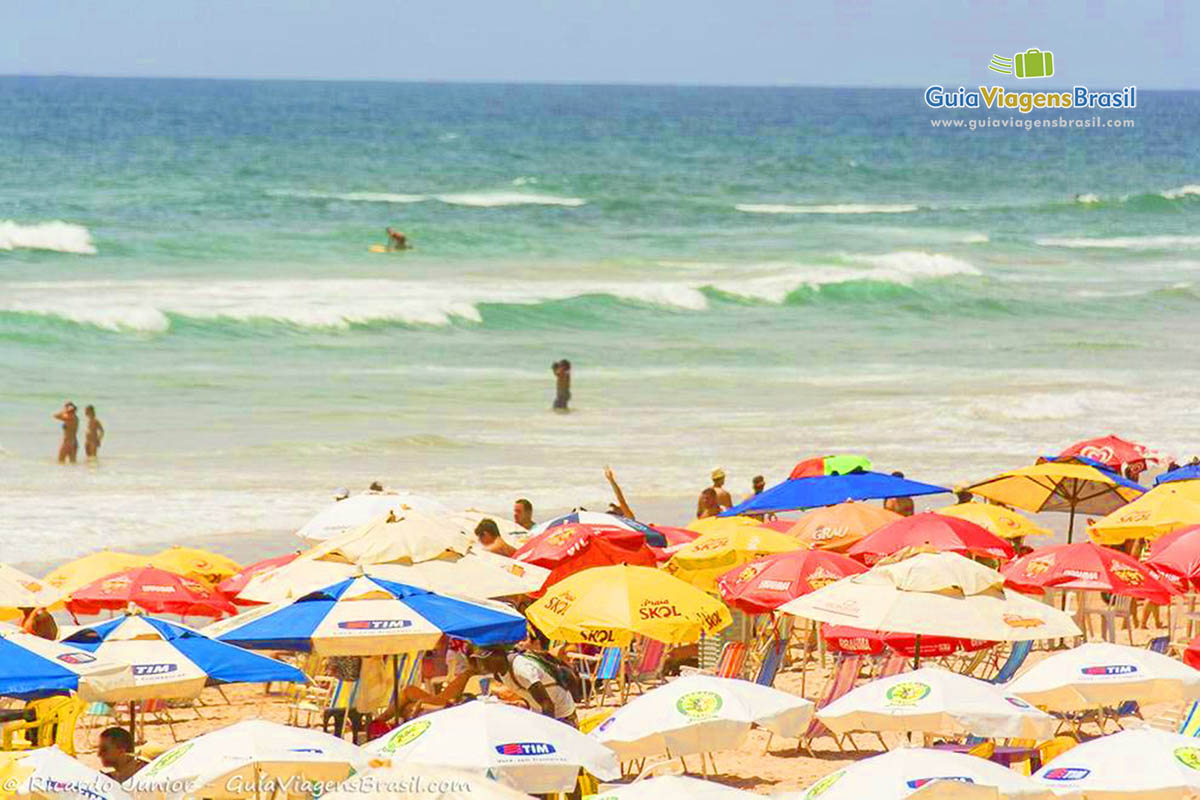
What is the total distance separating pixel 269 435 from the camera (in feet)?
97.2

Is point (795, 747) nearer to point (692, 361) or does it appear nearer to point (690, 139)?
point (692, 361)

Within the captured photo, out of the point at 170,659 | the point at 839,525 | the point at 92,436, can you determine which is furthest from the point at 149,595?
the point at 92,436

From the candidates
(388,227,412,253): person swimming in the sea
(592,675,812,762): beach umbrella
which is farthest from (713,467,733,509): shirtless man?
(388,227,412,253): person swimming in the sea

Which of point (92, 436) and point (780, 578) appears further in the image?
point (92, 436)

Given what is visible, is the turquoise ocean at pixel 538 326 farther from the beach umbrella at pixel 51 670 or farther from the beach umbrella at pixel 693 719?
the beach umbrella at pixel 693 719

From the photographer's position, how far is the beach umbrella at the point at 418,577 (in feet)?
41.5

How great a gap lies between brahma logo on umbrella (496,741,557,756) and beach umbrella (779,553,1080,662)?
3.33 metres

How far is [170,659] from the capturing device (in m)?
10.4

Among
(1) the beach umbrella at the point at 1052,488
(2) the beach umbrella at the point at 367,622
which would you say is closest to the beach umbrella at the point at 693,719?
(2) the beach umbrella at the point at 367,622

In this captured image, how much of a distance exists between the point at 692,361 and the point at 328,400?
8.76 metres

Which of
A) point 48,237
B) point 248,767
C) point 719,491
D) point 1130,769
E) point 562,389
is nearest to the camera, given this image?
point 248,767

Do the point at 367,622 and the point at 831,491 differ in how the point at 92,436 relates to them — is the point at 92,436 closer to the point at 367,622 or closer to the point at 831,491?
the point at 831,491

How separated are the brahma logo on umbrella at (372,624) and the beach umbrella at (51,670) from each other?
1402 millimetres

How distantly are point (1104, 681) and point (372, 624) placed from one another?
4163 millimetres
